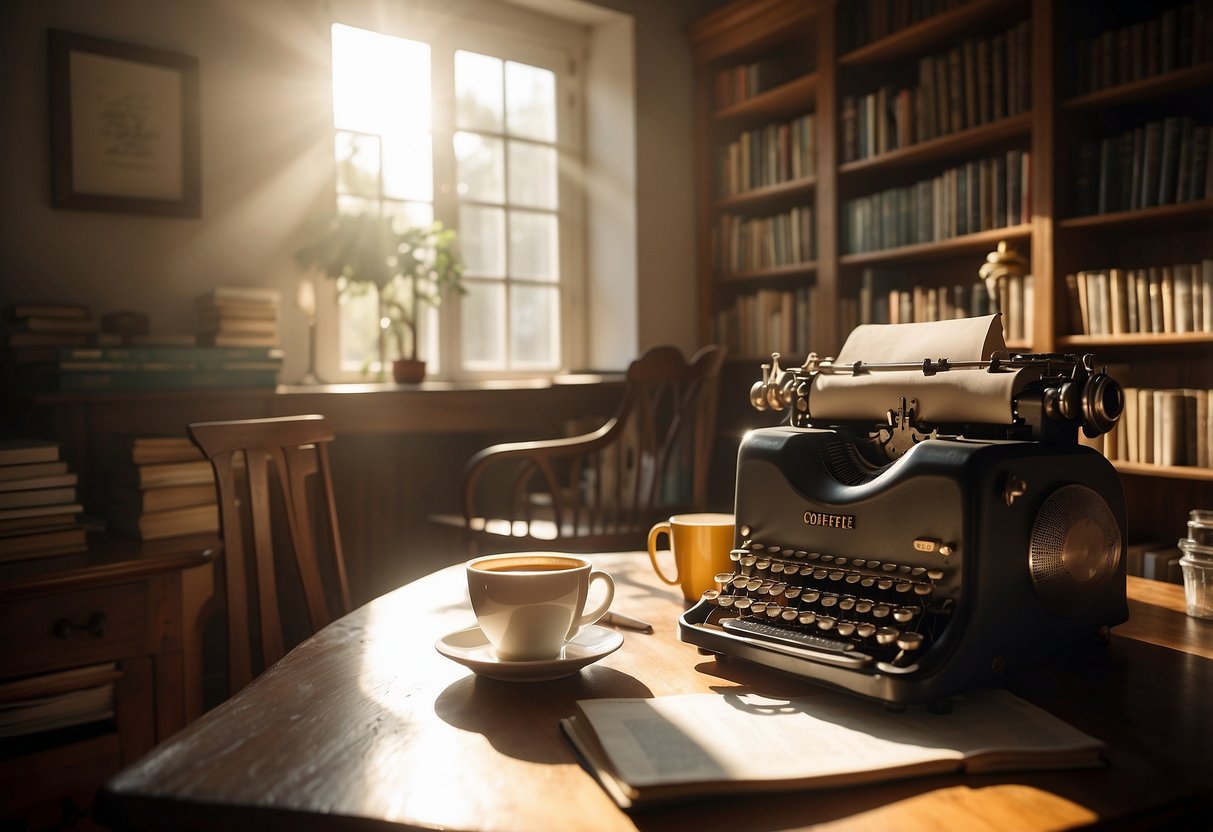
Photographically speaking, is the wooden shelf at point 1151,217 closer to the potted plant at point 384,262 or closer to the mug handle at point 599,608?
the potted plant at point 384,262

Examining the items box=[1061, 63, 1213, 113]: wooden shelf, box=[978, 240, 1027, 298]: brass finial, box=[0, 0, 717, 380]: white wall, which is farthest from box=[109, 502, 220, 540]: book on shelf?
box=[1061, 63, 1213, 113]: wooden shelf

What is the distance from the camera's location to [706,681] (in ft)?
2.65

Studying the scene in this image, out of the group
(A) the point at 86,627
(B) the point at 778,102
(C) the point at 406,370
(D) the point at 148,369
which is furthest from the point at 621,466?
(B) the point at 778,102

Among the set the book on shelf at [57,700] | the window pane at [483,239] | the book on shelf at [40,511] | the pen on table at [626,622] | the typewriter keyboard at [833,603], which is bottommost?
the book on shelf at [57,700]

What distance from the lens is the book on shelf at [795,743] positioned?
1.92 feet

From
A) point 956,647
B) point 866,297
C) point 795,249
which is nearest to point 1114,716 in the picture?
point 956,647

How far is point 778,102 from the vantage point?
343 cm

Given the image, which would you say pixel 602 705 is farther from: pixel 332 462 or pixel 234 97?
pixel 234 97

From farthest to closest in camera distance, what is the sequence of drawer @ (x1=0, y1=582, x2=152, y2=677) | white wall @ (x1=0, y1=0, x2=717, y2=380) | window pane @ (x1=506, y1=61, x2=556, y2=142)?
window pane @ (x1=506, y1=61, x2=556, y2=142)
white wall @ (x1=0, y1=0, x2=717, y2=380)
drawer @ (x1=0, y1=582, x2=152, y2=677)

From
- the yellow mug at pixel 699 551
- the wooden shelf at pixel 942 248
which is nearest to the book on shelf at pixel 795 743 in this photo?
the yellow mug at pixel 699 551

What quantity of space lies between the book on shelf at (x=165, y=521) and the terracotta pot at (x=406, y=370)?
0.84 meters

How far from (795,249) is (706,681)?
280 cm

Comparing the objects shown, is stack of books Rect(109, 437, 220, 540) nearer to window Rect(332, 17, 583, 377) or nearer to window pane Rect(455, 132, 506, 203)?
window Rect(332, 17, 583, 377)

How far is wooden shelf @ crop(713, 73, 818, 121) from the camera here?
10.6 ft
